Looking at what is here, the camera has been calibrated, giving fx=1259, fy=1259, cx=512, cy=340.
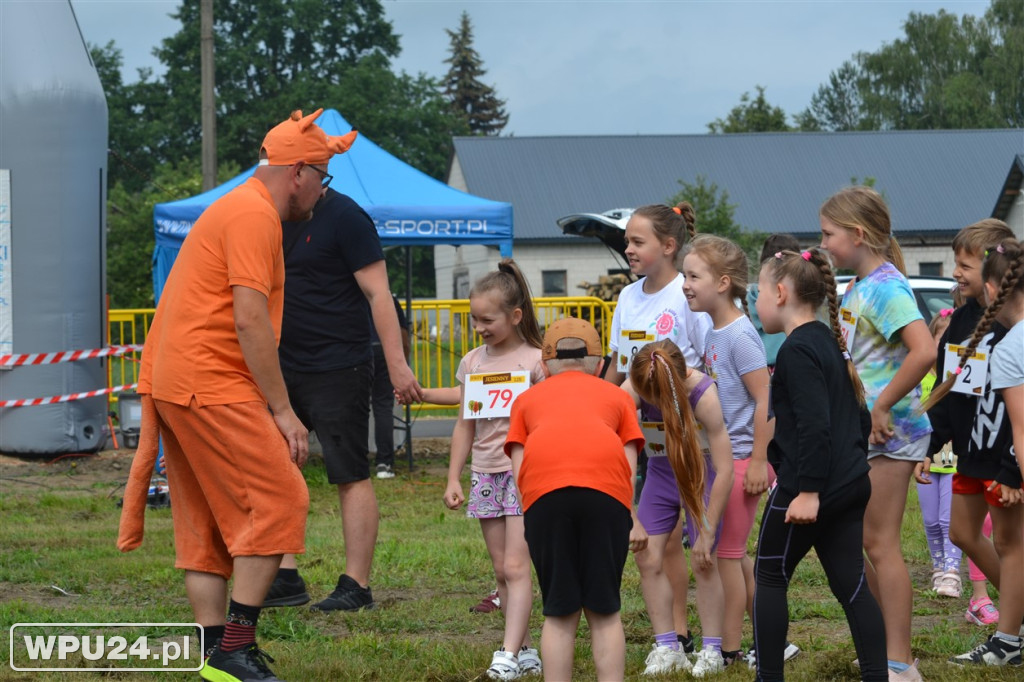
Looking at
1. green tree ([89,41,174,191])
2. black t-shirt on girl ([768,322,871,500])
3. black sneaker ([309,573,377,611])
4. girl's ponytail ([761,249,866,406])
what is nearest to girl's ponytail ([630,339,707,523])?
black t-shirt on girl ([768,322,871,500])

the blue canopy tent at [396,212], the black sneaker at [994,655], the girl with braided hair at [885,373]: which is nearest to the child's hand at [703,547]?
the girl with braided hair at [885,373]

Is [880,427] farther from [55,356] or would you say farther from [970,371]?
[55,356]

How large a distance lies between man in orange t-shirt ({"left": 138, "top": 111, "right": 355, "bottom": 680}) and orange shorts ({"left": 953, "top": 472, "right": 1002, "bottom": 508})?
8.91 feet

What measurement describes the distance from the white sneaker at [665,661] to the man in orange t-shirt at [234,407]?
1422 mm

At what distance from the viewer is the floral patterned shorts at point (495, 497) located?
5117 millimetres

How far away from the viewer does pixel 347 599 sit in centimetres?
585

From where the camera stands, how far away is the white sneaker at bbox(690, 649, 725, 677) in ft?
15.4

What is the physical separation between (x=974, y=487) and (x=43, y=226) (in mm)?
10646

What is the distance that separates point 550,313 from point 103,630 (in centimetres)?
1196

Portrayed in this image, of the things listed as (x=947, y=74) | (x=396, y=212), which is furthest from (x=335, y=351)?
(x=947, y=74)

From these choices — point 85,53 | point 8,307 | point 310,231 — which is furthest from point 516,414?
point 85,53

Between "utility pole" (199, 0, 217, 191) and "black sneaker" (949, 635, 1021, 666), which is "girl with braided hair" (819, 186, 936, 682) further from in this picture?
"utility pole" (199, 0, 217, 191)

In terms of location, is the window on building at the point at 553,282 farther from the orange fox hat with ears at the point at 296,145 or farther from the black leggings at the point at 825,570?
the black leggings at the point at 825,570

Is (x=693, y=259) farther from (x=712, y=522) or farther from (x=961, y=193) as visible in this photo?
(x=961, y=193)
